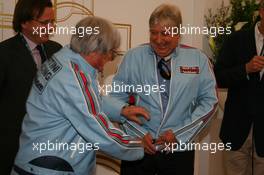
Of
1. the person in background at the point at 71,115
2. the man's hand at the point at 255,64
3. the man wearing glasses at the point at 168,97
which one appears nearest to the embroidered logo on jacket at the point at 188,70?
the man wearing glasses at the point at 168,97

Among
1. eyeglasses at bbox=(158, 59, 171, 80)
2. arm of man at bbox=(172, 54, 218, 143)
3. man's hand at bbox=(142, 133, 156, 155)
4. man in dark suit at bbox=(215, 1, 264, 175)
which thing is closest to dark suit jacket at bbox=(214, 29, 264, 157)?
man in dark suit at bbox=(215, 1, 264, 175)

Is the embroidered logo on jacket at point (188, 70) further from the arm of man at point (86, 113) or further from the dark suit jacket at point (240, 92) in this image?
the arm of man at point (86, 113)

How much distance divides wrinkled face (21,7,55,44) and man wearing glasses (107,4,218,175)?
41 cm

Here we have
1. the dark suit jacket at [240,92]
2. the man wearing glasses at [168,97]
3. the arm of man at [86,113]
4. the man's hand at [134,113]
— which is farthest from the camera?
the dark suit jacket at [240,92]

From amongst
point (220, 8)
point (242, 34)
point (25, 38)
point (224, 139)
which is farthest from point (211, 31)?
point (25, 38)

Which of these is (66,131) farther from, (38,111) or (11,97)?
(11,97)

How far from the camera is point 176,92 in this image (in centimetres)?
173

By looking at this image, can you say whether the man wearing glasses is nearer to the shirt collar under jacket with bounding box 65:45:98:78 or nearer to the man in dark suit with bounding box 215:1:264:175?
the man in dark suit with bounding box 215:1:264:175

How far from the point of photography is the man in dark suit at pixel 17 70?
168 centimetres

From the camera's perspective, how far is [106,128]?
131 centimetres

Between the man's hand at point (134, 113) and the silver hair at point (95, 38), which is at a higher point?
the silver hair at point (95, 38)

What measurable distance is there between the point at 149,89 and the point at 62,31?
2.78ft

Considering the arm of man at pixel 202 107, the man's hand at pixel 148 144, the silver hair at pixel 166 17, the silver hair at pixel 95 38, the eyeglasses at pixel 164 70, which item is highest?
the silver hair at pixel 166 17

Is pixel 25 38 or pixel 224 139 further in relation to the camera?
pixel 224 139
